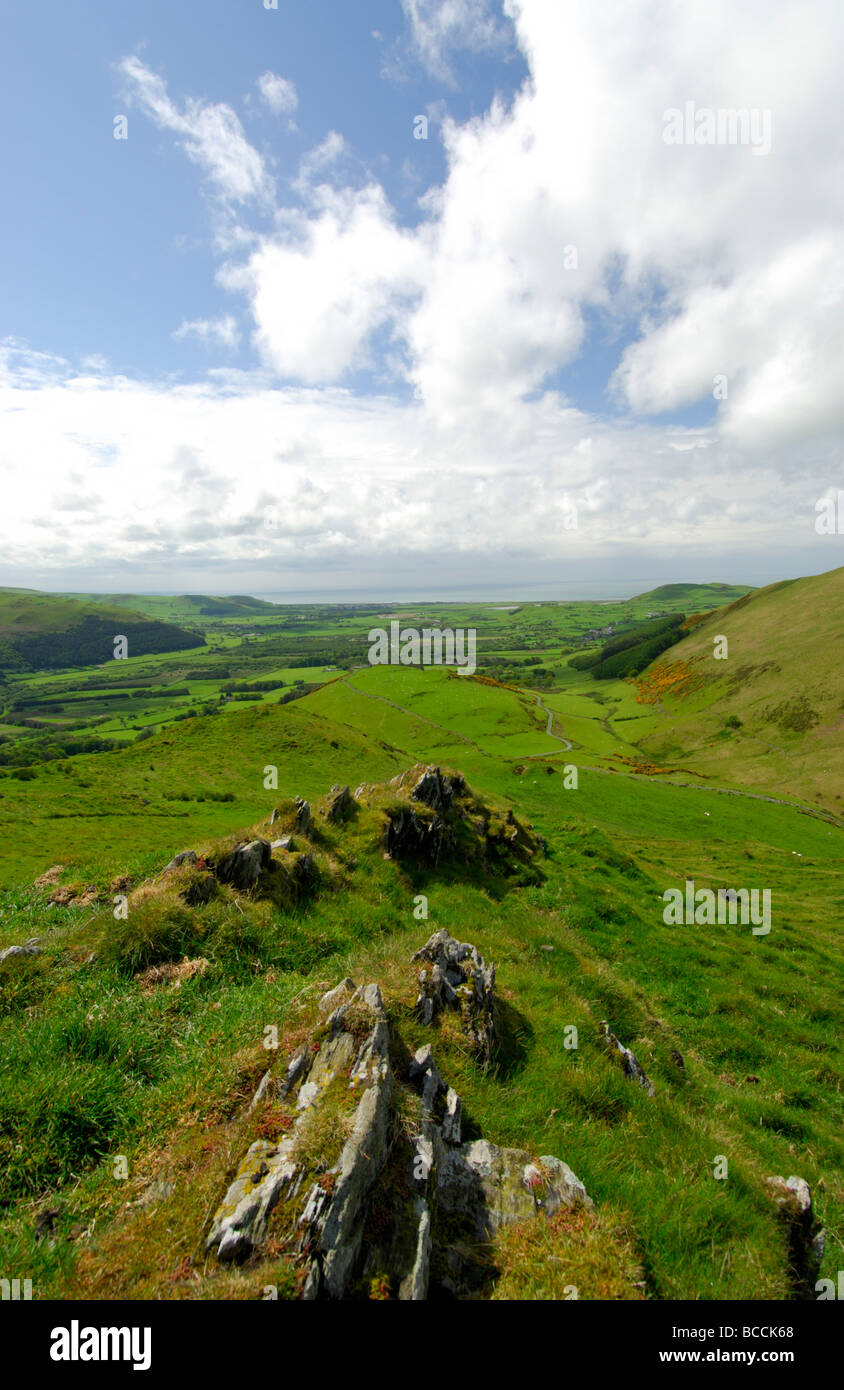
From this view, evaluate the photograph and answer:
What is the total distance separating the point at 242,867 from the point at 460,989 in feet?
21.6

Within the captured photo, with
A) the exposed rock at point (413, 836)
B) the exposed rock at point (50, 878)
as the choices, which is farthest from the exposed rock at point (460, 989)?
the exposed rock at point (50, 878)

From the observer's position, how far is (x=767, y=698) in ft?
396

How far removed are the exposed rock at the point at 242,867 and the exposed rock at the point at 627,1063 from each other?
9197 mm

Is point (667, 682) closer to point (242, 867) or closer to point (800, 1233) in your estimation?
point (242, 867)

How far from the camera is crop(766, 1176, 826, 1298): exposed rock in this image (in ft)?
22.5

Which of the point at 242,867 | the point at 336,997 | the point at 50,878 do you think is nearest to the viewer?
the point at 336,997

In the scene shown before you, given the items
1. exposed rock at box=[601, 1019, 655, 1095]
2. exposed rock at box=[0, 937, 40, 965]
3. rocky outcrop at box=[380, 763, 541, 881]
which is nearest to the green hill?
exposed rock at box=[0, 937, 40, 965]

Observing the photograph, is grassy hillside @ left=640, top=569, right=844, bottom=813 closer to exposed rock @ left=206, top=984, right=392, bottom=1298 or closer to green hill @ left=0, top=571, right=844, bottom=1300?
green hill @ left=0, top=571, right=844, bottom=1300

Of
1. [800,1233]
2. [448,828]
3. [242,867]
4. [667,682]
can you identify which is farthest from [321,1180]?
[667,682]

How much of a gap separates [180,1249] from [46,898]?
43.8 ft

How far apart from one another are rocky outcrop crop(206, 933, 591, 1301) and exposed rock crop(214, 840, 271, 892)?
A: 597cm

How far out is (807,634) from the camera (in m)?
136

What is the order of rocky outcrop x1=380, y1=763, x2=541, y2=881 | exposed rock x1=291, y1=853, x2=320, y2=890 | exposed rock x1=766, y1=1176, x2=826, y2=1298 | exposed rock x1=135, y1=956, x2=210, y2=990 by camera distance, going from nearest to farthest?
exposed rock x1=766, y1=1176, x2=826, y2=1298 → exposed rock x1=135, y1=956, x2=210, y2=990 → exposed rock x1=291, y1=853, x2=320, y2=890 → rocky outcrop x1=380, y1=763, x2=541, y2=881
